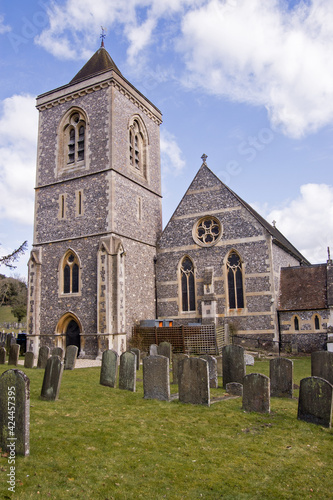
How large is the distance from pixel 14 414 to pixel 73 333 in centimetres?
1488

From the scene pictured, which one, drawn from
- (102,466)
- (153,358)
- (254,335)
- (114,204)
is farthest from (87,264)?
(102,466)

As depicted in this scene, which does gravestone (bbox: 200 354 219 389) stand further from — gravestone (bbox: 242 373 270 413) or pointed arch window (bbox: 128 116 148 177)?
pointed arch window (bbox: 128 116 148 177)

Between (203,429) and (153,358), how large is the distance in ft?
8.76

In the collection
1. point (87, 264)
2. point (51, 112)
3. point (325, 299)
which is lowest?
point (325, 299)

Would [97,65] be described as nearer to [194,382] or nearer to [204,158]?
[204,158]

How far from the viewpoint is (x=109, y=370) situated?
10.5 m

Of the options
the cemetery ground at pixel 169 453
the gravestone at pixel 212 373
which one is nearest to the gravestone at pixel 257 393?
the cemetery ground at pixel 169 453

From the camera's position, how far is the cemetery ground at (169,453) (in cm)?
452

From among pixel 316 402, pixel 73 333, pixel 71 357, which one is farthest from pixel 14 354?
pixel 316 402

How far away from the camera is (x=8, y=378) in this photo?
5582mm

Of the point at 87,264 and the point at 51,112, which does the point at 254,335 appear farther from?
the point at 51,112

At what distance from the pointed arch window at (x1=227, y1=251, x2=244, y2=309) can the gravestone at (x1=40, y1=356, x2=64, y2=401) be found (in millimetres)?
12795

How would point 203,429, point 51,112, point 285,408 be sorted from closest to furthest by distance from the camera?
1. point 203,429
2. point 285,408
3. point 51,112

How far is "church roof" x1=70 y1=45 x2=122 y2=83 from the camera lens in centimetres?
2230
